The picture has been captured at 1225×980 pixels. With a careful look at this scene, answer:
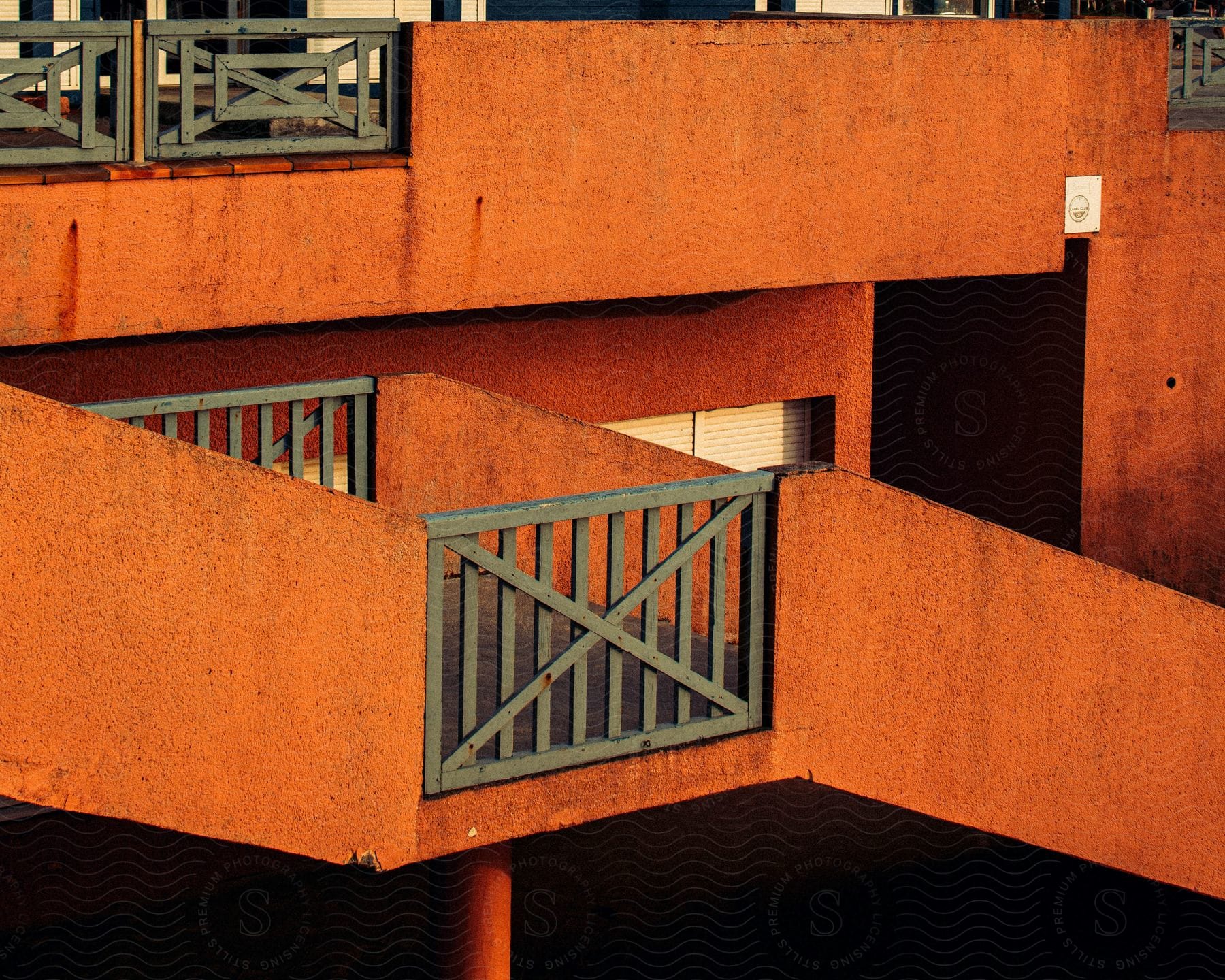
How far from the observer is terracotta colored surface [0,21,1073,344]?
7953 mm

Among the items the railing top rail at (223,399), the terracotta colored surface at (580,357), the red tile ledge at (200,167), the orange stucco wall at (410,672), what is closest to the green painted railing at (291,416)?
the railing top rail at (223,399)

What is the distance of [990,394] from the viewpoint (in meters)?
12.1

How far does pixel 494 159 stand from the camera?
888cm

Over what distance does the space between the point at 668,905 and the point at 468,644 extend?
4137 millimetres

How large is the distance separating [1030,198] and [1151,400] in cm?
200

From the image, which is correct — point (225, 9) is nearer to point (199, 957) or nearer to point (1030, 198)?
point (1030, 198)

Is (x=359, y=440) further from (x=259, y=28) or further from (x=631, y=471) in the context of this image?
(x=259, y=28)

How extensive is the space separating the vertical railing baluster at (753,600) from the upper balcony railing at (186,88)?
11.0ft

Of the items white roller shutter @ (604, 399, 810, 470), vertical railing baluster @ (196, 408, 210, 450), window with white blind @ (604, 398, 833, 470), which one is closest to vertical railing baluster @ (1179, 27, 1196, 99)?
window with white blind @ (604, 398, 833, 470)

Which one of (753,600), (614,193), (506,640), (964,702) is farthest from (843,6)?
(506,640)

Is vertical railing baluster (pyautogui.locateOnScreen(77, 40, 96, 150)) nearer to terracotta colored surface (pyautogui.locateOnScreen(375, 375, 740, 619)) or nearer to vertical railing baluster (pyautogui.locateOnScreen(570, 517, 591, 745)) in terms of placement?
terracotta colored surface (pyautogui.locateOnScreen(375, 375, 740, 619))

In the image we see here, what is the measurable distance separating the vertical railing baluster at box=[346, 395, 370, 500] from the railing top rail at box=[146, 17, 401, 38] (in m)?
1.72

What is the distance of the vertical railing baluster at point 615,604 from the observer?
5688 mm

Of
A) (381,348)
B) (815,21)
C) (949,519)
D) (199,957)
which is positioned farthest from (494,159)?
(199,957)
